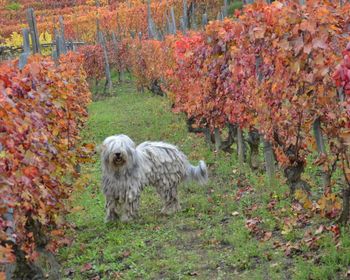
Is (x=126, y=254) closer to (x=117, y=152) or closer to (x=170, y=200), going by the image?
(x=117, y=152)

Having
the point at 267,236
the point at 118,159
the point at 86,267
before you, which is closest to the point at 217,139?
the point at 118,159

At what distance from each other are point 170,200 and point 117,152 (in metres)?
1.23

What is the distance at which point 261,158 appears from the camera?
35.0 feet

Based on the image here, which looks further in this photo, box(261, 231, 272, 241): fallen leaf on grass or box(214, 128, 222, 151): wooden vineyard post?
box(214, 128, 222, 151): wooden vineyard post

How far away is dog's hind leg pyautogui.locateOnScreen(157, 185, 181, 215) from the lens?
8547mm

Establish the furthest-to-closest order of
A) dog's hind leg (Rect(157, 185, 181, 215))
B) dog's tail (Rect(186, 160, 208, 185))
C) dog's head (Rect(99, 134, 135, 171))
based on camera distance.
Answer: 1. dog's tail (Rect(186, 160, 208, 185))
2. dog's hind leg (Rect(157, 185, 181, 215))
3. dog's head (Rect(99, 134, 135, 171))

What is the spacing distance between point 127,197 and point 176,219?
73cm

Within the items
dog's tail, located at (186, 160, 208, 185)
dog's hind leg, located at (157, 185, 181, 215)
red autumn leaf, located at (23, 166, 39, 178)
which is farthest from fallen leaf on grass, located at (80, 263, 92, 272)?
dog's tail, located at (186, 160, 208, 185)

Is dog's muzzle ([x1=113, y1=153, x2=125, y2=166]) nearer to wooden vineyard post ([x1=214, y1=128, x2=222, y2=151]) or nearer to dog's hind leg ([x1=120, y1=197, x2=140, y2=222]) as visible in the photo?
dog's hind leg ([x1=120, y1=197, x2=140, y2=222])

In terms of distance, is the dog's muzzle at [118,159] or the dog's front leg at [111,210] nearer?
the dog's muzzle at [118,159]

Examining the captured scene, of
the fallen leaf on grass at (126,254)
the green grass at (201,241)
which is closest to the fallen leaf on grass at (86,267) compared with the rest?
the green grass at (201,241)

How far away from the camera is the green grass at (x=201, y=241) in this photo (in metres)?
5.60

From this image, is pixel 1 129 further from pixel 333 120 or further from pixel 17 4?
pixel 17 4

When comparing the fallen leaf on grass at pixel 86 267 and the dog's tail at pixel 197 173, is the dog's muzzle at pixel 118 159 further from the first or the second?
the fallen leaf on grass at pixel 86 267
